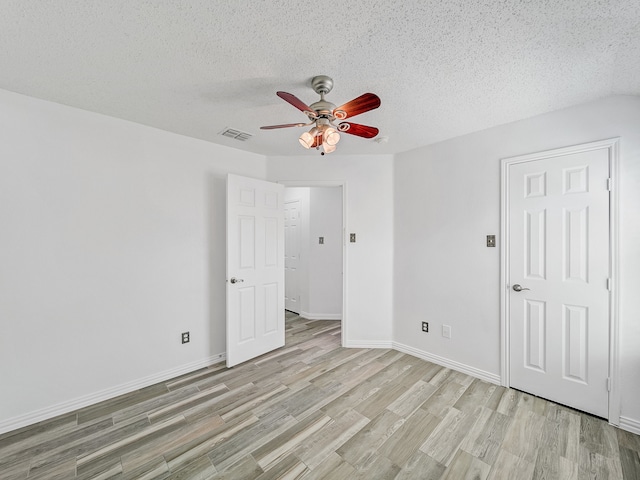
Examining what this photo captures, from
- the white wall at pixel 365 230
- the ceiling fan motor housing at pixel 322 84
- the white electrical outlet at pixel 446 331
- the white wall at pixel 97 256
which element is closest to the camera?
the ceiling fan motor housing at pixel 322 84

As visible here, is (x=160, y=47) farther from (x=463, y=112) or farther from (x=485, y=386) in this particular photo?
(x=485, y=386)

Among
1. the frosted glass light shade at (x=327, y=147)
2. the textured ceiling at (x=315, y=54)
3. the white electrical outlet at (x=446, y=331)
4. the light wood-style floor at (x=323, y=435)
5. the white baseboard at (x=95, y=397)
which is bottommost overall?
the light wood-style floor at (x=323, y=435)

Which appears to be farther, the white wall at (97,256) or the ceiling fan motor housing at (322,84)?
the white wall at (97,256)

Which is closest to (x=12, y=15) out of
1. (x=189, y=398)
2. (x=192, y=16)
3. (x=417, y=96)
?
(x=192, y=16)

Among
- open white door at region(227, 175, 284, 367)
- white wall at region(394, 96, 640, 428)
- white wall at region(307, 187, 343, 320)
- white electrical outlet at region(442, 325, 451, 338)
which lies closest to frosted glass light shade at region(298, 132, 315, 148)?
open white door at region(227, 175, 284, 367)

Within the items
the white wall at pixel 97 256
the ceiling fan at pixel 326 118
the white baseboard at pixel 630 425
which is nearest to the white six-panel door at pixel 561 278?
the white baseboard at pixel 630 425

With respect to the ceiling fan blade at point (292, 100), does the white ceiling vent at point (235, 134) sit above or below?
above

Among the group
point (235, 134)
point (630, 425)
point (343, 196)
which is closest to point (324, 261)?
point (343, 196)

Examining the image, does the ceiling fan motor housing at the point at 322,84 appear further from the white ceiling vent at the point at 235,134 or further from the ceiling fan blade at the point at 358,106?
the white ceiling vent at the point at 235,134

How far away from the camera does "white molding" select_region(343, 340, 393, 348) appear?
10.9 ft

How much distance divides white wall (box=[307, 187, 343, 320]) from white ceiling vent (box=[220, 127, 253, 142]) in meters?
1.92

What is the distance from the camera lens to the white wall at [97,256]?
6.43ft

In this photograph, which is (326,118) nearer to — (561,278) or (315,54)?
(315,54)

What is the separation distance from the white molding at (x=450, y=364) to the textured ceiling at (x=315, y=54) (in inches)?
93.4
